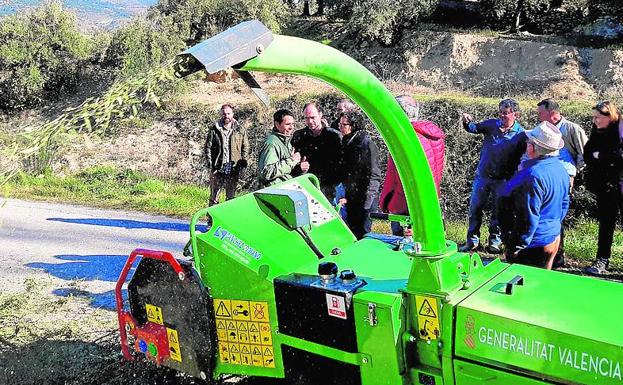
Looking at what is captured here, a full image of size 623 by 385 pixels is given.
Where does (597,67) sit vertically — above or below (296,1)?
below

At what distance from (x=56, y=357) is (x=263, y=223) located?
223 cm

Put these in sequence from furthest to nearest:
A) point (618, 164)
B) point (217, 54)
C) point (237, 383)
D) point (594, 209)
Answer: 1. point (594, 209)
2. point (618, 164)
3. point (237, 383)
4. point (217, 54)

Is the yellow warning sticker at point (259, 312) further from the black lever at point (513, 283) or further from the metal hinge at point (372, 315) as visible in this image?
the black lever at point (513, 283)

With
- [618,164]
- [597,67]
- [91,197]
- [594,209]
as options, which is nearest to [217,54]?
[618,164]

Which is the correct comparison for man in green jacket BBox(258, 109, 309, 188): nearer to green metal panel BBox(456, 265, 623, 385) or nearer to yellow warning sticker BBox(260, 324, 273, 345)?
yellow warning sticker BBox(260, 324, 273, 345)

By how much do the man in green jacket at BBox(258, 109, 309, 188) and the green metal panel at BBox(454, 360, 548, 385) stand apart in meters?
3.54

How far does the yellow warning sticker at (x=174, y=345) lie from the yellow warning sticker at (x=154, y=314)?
0.10 m

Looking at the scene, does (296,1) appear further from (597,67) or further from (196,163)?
(196,163)

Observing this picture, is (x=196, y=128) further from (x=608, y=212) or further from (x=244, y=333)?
(x=244, y=333)

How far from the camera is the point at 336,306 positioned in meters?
3.33

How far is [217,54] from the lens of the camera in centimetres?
229

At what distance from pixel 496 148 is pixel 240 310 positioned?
386cm

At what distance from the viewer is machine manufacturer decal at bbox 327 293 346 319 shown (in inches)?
130

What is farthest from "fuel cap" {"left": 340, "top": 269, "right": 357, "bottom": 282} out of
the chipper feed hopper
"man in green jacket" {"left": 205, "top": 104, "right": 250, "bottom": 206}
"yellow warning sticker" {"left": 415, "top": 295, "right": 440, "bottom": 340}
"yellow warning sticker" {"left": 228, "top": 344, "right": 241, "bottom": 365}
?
"man in green jacket" {"left": 205, "top": 104, "right": 250, "bottom": 206}
